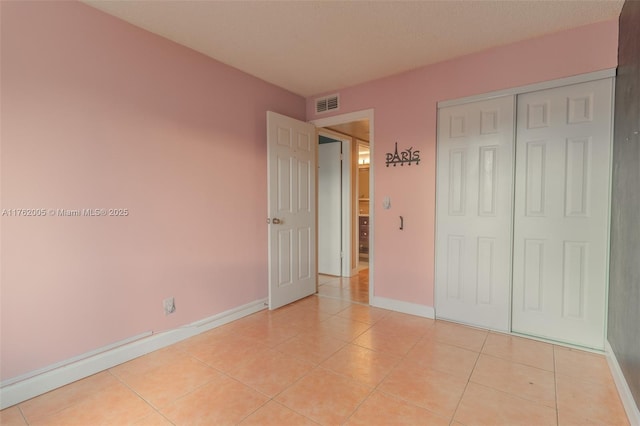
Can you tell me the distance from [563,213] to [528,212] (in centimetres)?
23

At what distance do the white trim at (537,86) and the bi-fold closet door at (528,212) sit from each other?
4cm

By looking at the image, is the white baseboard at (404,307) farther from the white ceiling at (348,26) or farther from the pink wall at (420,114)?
the white ceiling at (348,26)

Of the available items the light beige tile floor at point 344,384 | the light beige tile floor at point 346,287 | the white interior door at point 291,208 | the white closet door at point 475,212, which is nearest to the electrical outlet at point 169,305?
the light beige tile floor at point 344,384

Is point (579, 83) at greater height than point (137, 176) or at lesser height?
greater

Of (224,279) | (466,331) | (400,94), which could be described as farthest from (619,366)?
(224,279)

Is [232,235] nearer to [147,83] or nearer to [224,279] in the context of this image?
[224,279]

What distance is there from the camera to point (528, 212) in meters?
2.53

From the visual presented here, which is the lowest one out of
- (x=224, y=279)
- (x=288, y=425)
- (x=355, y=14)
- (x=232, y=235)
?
(x=288, y=425)

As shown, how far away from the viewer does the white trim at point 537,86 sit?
2.22m

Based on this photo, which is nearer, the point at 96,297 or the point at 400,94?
the point at 96,297

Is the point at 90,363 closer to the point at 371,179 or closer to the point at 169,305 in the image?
the point at 169,305

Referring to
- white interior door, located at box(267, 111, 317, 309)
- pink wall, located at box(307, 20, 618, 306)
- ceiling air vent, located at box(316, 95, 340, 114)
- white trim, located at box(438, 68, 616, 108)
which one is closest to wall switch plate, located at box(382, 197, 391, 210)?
pink wall, located at box(307, 20, 618, 306)

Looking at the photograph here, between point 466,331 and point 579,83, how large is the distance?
2169 millimetres

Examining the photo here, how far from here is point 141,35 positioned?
230 centimetres
